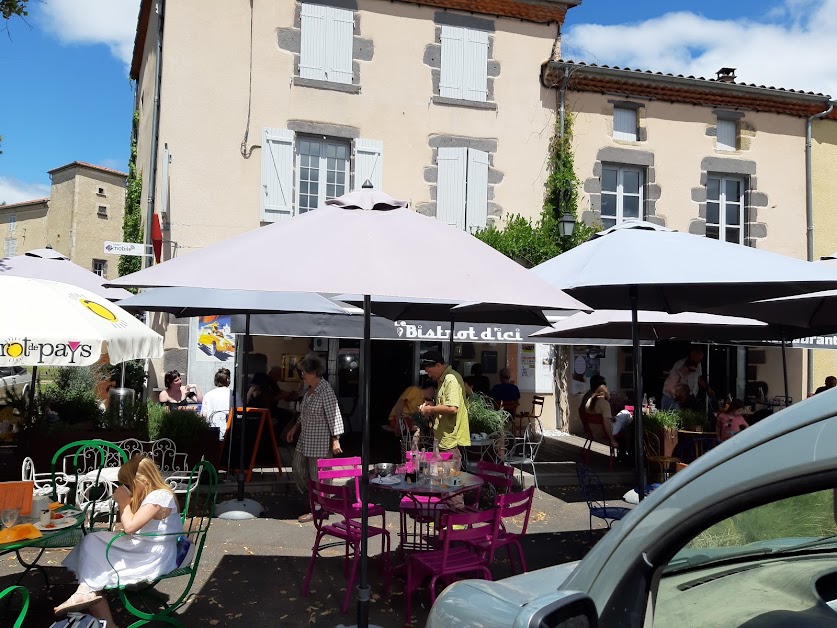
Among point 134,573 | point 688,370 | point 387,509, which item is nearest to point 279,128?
point 387,509

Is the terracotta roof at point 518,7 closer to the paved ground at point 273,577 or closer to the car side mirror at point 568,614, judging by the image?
the paved ground at point 273,577

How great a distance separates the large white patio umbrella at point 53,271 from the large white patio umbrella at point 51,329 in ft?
11.8

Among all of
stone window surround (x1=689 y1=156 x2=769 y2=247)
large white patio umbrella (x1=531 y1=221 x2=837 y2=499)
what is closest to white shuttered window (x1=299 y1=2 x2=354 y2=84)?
stone window surround (x1=689 y1=156 x2=769 y2=247)

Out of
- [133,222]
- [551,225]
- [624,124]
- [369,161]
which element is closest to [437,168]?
[369,161]

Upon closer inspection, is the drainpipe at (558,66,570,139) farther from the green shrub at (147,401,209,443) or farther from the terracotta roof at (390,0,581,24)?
the green shrub at (147,401,209,443)

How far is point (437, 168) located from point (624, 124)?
4.20 meters

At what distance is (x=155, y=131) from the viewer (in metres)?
11.8

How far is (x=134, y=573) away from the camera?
3760mm

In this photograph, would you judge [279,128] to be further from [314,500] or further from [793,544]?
[793,544]

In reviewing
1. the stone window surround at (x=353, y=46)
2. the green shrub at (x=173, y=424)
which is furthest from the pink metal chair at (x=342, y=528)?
the stone window surround at (x=353, y=46)

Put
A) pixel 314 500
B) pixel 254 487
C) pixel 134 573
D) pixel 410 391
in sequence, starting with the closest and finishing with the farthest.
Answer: pixel 134 573 → pixel 314 500 → pixel 254 487 → pixel 410 391

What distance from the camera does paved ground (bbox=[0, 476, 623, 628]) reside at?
4367 millimetres

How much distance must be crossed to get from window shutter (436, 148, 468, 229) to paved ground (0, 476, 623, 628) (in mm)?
6750

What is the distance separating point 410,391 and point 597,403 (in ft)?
10.2
